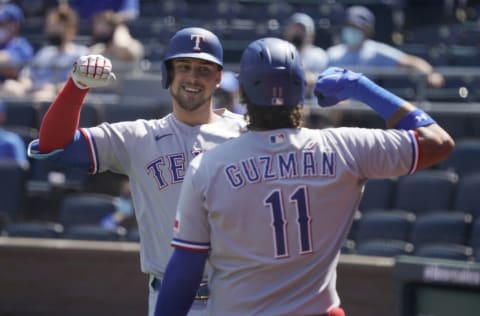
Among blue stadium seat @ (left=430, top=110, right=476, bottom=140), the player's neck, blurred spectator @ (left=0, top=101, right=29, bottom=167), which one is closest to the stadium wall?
blurred spectator @ (left=0, top=101, right=29, bottom=167)

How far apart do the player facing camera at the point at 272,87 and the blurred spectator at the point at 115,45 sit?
275 inches

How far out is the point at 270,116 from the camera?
3195 mm

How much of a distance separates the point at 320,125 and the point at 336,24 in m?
4.28

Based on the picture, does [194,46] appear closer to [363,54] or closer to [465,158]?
[465,158]

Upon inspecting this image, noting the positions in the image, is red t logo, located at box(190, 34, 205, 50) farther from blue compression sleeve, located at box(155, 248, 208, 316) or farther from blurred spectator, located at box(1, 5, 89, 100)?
blurred spectator, located at box(1, 5, 89, 100)

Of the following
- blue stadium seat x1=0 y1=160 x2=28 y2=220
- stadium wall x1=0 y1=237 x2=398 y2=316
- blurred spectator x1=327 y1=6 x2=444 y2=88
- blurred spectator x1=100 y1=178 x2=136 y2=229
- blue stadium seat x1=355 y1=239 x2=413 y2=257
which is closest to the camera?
blue stadium seat x1=355 y1=239 x2=413 y2=257

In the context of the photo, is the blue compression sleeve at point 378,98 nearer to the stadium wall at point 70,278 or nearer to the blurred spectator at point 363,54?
the stadium wall at point 70,278

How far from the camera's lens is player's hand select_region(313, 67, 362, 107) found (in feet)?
11.4

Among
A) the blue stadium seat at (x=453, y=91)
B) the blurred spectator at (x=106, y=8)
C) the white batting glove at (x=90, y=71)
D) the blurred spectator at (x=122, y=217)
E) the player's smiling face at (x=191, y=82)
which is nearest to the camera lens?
the white batting glove at (x=90, y=71)

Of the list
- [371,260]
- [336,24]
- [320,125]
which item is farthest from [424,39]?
[371,260]

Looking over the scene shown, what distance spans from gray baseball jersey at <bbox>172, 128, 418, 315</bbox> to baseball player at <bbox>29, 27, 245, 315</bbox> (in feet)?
2.98

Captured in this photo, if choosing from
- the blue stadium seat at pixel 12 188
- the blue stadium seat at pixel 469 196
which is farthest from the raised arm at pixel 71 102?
the blue stadium seat at pixel 12 188

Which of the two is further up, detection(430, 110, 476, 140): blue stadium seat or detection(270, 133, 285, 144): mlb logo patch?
detection(270, 133, 285, 144): mlb logo patch

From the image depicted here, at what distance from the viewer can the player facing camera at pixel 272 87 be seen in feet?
10.4
